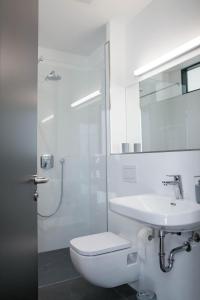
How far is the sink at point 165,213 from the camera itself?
3.63 feet

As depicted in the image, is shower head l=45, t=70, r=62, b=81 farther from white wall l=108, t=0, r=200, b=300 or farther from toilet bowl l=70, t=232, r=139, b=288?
toilet bowl l=70, t=232, r=139, b=288

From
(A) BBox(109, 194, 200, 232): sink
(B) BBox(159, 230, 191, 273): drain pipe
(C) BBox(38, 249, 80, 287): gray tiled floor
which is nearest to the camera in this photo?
(A) BBox(109, 194, 200, 232): sink

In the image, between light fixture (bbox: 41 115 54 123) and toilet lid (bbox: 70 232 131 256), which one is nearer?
toilet lid (bbox: 70 232 131 256)

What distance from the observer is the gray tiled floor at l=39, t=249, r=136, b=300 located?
1803 mm

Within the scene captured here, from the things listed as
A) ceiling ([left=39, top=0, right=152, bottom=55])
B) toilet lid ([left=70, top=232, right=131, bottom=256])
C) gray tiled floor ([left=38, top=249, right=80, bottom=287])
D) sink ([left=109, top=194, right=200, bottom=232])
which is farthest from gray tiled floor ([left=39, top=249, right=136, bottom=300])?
ceiling ([left=39, top=0, right=152, bottom=55])

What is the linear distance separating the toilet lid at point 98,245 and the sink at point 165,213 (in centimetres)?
35

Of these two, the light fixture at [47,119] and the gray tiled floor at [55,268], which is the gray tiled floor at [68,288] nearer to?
the gray tiled floor at [55,268]

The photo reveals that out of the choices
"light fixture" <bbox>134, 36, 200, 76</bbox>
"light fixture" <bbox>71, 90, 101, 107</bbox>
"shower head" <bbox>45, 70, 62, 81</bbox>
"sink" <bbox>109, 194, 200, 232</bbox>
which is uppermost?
"shower head" <bbox>45, 70, 62, 81</bbox>

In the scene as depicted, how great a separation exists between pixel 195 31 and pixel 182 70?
0.26 metres

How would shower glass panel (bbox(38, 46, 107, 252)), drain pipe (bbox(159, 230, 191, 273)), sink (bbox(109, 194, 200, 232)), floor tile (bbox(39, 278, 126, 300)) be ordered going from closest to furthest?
sink (bbox(109, 194, 200, 232)) → drain pipe (bbox(159, 230, 191, 273)) → floor tile (bbox(39, 278, 126, 300)) → shower glass panel (bbox(38, 46, 107, 252))

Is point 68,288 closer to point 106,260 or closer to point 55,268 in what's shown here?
point 55,268

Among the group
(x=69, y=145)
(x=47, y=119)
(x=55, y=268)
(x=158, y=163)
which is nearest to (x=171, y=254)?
(x=158, y=163)

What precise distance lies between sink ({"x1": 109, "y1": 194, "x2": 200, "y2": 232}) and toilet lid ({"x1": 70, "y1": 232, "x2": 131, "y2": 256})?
13.9 inches

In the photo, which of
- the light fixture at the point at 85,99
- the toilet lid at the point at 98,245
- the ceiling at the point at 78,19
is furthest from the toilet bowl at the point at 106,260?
the ceiling at the point at 78,19
